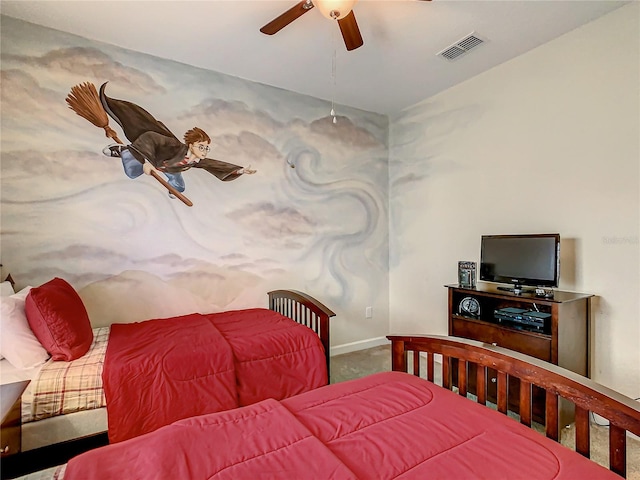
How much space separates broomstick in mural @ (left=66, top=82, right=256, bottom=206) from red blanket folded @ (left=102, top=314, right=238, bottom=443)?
1.37 meters

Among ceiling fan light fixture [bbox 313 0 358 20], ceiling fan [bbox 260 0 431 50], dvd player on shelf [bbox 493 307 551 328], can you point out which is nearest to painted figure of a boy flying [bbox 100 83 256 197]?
ceiling fan [bbox 260 0 431 50]

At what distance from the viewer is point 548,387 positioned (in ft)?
4.00

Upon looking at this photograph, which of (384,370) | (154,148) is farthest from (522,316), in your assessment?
(154,148)

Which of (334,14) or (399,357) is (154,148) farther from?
(399,357)

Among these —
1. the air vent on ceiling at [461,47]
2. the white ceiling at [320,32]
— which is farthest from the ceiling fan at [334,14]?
the air vent on ceiling at [461,47]

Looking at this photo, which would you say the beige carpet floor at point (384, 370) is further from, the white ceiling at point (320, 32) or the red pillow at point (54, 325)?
the white ceiling at point (320, 32)

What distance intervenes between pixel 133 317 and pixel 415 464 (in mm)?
2482

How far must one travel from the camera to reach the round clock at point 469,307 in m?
2.70

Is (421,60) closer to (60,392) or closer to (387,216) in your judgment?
(387,216)

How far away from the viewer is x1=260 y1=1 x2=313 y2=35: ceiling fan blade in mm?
1806

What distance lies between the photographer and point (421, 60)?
2834 millimetres

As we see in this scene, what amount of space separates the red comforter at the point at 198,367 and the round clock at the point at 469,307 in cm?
124

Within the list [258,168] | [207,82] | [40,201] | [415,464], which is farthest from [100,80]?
[415,464]

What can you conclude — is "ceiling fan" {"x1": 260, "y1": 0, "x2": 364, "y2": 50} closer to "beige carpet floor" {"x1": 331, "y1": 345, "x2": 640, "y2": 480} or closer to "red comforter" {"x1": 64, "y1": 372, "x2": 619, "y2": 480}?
"red comforter" {"x1": 64, "y1": 372, "x2": 619, "y2": 480}
